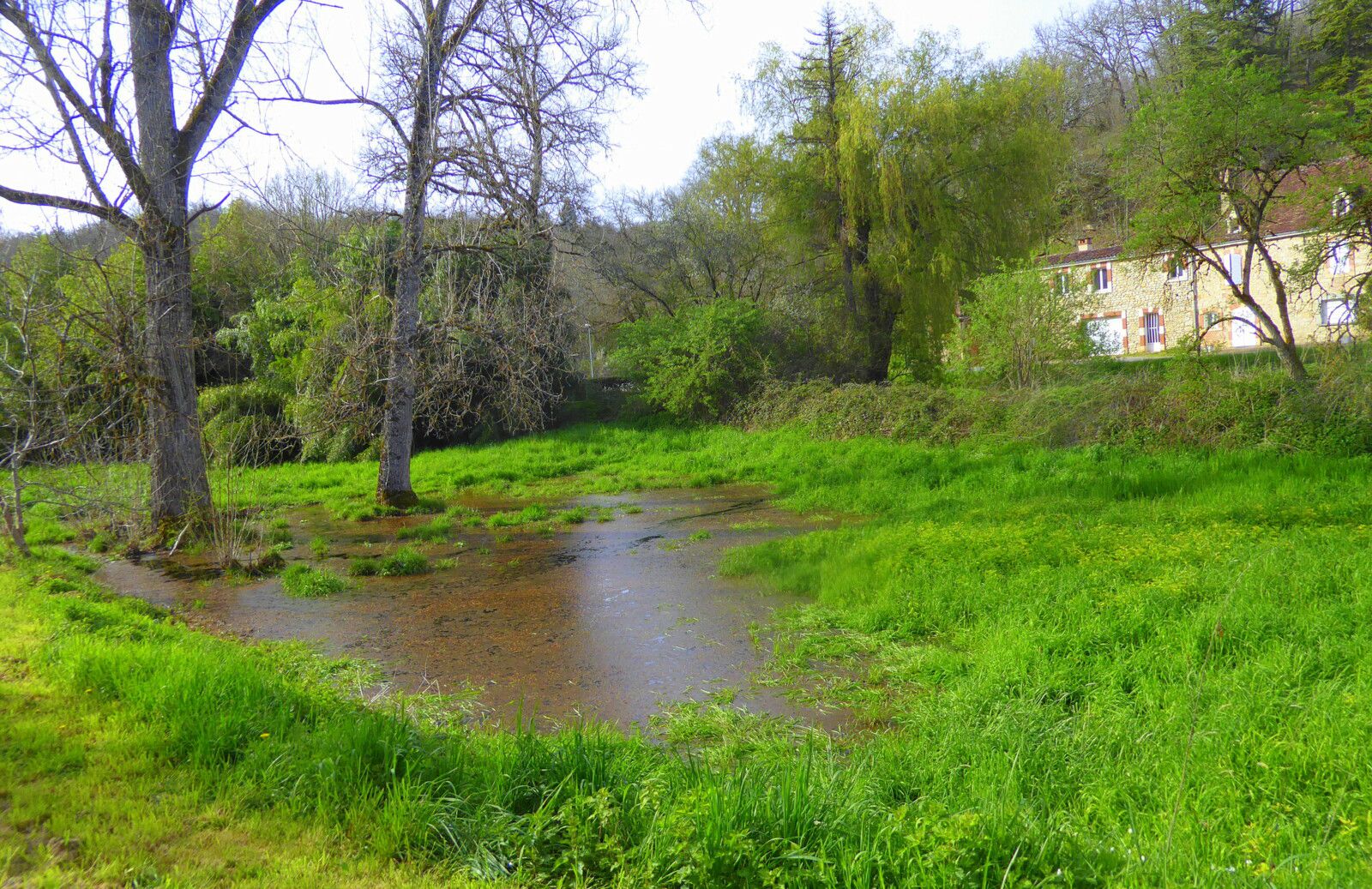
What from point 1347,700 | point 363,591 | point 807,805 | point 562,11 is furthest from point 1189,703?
point 562,11

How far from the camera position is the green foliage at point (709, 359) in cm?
2359

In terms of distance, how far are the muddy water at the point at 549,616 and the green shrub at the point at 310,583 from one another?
141 millimetres

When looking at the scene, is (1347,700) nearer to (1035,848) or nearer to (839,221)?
(1035,848)

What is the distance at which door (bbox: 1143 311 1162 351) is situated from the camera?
39125mm

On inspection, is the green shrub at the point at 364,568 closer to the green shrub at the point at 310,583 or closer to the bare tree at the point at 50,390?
the green shrub at the point at 310,583

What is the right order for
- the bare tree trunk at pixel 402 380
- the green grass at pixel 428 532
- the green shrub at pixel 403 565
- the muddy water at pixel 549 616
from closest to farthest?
the muddy water at pixel 549 616 < the green shrub at pixel 403 565 < the green grass at pixel 428 532 < the bare tree trunk at pixel 402 380

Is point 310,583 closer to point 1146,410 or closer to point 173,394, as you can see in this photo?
point 173,394

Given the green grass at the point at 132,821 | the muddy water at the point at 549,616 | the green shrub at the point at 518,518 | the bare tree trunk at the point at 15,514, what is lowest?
the muddy water at the point at 549,616

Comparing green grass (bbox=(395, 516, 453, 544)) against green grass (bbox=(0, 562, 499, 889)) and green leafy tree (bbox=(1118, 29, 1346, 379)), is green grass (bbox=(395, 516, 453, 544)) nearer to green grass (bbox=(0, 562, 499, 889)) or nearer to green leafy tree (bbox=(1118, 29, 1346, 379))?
green grass (bbox=(0, 562, 499, 889))

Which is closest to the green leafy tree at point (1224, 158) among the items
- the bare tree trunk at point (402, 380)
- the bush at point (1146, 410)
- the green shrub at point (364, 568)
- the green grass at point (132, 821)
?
the bush at point (1146, 410)

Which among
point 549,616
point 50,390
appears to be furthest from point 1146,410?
point 50,390

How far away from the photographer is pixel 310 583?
31.2 feet

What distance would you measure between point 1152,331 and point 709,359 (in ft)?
87.2

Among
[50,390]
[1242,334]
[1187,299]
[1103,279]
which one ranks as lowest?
[50,390]
